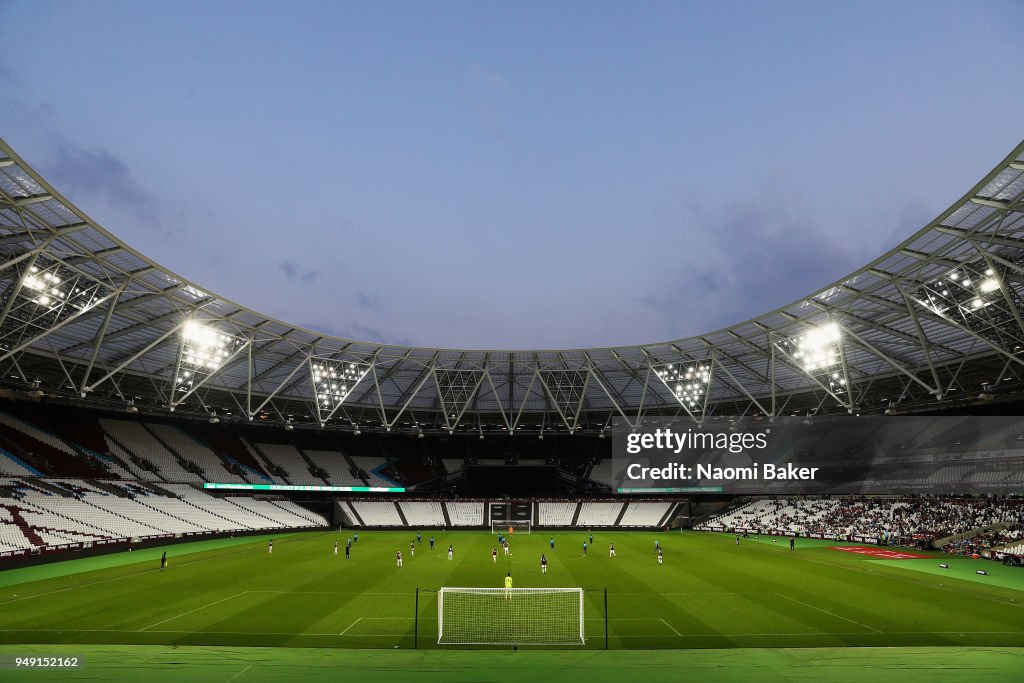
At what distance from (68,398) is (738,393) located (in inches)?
2674

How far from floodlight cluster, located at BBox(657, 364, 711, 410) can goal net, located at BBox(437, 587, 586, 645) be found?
3699 centimetres

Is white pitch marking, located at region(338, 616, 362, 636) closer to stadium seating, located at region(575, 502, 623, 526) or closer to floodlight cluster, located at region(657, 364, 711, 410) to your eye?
floodlight cluster, located at region(657, 364, 711, 410)

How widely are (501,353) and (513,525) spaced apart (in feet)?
85.5

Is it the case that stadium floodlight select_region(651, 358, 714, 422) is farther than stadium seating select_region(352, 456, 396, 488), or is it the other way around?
stadium seating select_region(352, 456, 396, 488)

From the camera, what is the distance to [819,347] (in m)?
46.4

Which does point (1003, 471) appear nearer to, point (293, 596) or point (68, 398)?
point (293, 596)

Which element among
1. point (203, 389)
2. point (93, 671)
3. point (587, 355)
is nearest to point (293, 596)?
point (93, 671)

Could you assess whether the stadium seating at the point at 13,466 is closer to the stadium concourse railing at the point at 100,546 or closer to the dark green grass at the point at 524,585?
the stadium concourse railing at the point at 100,546

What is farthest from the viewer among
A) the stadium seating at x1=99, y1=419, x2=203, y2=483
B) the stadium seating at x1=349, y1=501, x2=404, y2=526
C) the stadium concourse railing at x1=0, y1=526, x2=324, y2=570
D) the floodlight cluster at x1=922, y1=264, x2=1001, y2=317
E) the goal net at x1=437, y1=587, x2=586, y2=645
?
the stadium seating at x1=349, y1=501, x2=404, y2=526

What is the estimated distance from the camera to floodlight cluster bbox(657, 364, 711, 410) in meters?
58.1

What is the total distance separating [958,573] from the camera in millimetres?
32594

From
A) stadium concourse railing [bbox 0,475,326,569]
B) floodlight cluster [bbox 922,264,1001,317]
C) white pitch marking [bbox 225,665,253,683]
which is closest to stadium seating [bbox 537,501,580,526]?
stadium concourse railing [bbox 0,475,326,569]

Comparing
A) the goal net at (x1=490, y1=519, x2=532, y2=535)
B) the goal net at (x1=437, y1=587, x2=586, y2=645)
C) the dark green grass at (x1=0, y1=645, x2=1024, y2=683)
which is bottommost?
the goal net at (x1=490, y1=519, x2=532, y2=535)

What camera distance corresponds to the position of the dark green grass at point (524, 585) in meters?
18.7
